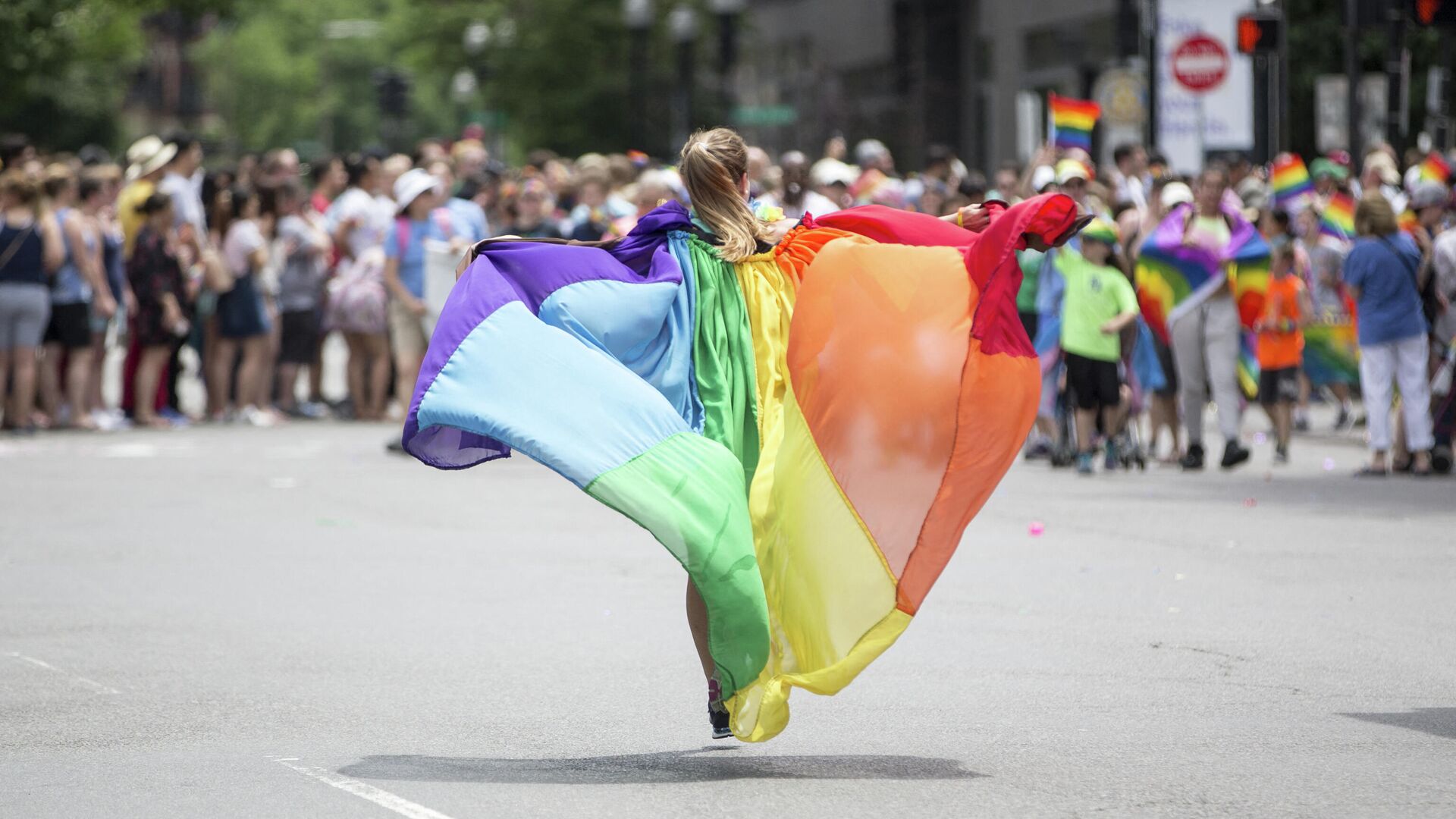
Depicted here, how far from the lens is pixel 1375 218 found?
1568cm

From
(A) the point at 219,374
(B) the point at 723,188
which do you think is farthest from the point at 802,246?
(A) the point at 219,374

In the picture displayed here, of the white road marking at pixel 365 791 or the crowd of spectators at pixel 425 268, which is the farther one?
the crowd of spectators at pixel 425 268

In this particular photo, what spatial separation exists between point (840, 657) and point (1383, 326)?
10.2 metres

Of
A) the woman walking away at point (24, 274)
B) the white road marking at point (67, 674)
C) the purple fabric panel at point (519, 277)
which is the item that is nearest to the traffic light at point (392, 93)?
the woman walking away at point (24, 274)

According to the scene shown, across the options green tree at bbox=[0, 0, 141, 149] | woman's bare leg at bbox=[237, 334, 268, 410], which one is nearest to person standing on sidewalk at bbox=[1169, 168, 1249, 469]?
woman's bare leg at bbox=[237, 334, 268, 410]

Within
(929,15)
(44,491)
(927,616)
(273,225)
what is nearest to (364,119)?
(929,15)

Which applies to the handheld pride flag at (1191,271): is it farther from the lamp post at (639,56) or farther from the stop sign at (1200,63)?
the lamp post at (639,56)

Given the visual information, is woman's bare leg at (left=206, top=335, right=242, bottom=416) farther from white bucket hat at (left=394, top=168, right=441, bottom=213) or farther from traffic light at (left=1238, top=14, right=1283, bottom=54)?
traffic light at (left=1238, top=14, right=1283, bottom=54)

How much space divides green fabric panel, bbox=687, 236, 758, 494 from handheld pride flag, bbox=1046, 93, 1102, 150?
375 inches

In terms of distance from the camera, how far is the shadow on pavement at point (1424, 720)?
717 cm

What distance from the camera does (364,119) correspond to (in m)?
A: 93.1

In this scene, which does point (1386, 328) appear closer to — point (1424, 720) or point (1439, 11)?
point (1439, 11)

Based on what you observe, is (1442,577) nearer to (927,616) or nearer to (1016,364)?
(927,616)

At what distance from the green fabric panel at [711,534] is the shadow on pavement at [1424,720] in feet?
7.64
